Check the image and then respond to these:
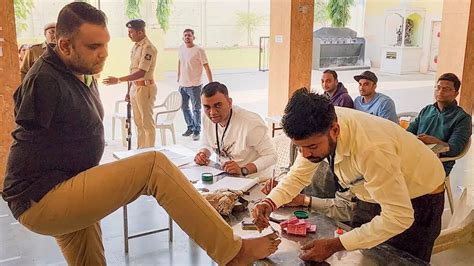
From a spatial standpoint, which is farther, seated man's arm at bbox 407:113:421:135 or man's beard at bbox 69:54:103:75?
seated man's arm at bbox 407:113:421:135

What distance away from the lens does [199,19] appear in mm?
14758

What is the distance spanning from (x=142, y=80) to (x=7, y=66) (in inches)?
58.7

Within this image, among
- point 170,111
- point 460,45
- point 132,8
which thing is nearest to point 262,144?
point 170,111

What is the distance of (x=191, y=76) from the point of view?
6.87m

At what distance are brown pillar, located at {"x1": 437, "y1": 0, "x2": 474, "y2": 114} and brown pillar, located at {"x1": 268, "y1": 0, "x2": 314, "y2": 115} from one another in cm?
270

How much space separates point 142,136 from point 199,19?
9.77m

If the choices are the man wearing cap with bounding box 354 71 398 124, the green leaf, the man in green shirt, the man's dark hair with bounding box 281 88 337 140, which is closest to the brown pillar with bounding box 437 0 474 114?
the man wearing cap with bounding box 354 71 398 124

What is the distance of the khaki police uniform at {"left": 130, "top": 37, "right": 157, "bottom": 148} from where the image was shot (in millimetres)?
5383

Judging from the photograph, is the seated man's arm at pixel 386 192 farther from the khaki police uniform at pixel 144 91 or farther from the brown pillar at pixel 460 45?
the brown pillar at pixel 460 45

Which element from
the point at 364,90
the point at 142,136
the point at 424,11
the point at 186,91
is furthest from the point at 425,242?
the point at 424,11

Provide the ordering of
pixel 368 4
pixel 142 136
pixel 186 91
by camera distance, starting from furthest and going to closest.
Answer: pixel 368 4
pixel 186 91
pixel 142 136

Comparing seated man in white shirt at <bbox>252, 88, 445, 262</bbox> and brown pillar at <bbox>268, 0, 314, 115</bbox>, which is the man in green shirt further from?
brown pillar at <bbox>268, 0, 314, 115</bbox>

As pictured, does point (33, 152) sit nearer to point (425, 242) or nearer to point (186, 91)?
point (425, 242)

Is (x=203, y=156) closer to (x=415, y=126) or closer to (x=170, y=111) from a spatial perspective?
(x=415, y=126)
